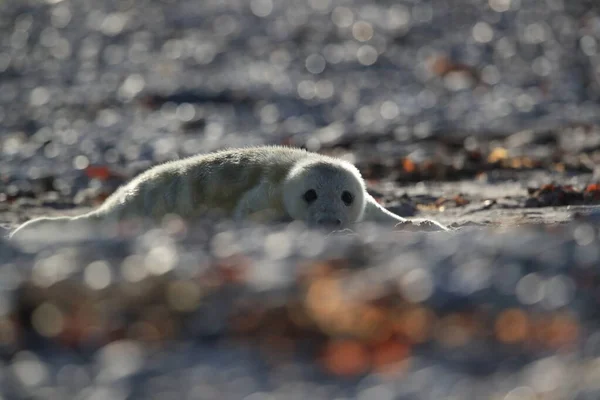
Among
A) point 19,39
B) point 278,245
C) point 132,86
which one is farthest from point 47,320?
point 19,39

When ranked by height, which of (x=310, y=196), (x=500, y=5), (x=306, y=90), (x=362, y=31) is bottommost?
(x=306, y=90)

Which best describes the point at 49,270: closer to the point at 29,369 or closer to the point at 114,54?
the point at 29,369

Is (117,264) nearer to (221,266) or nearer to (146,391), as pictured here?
(221,266)

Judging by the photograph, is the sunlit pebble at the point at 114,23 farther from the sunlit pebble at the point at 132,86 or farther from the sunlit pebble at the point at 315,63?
the sunlit pebble at the point at 315,63

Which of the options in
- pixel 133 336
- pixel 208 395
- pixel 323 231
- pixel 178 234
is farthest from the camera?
pixel 323 231

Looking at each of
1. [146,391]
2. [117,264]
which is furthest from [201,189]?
[146,391]

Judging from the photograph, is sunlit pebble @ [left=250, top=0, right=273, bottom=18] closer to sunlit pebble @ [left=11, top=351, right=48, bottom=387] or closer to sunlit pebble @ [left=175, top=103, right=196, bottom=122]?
Result: sunlit pebble @ [left=175, top=103, right=196, bottom=122]
